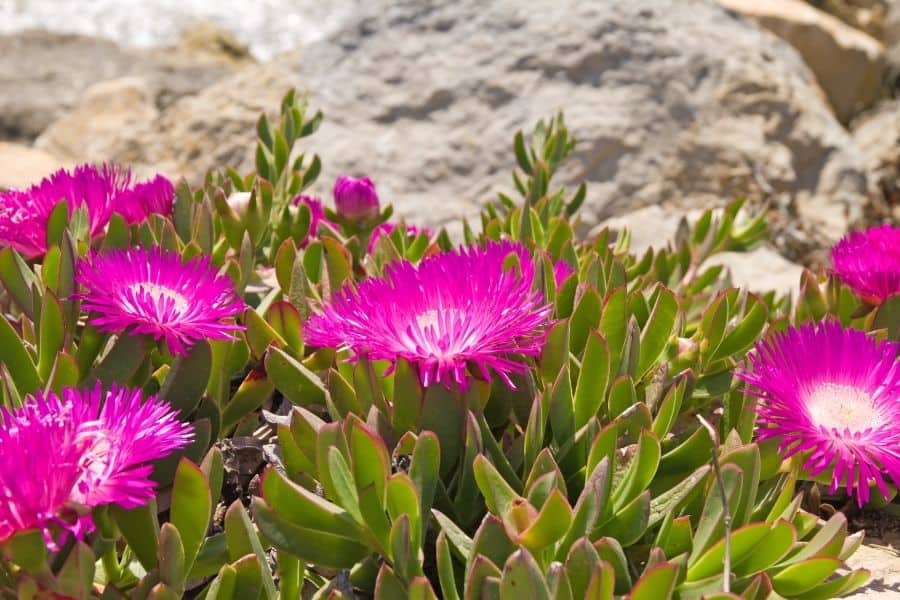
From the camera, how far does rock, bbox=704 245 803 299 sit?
2.47 meters

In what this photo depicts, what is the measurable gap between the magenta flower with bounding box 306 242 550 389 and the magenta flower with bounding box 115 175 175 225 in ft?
2.00

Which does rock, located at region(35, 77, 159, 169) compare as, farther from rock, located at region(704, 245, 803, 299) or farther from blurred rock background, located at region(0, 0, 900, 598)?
rock, located at region(704, 245, 803, 299)

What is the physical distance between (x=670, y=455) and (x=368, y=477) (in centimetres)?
36

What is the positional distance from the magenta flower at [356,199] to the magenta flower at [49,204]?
0.40 meters

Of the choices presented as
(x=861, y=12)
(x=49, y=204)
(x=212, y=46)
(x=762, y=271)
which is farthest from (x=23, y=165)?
(x=861, y=12)

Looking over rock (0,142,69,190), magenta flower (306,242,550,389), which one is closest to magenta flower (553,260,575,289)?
magenta flower (306,242,550,389)

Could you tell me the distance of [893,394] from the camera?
114cm

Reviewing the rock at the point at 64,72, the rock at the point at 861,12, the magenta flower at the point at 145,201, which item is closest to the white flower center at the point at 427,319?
the magenta flower at the point at 145,201

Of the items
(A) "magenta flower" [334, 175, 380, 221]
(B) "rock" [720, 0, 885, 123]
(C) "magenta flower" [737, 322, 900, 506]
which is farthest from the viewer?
(B) "rock" [720, 0, 885, 123]

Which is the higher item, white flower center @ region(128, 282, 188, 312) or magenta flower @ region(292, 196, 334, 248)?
white flower center @ region(128, 282, 188, 312)

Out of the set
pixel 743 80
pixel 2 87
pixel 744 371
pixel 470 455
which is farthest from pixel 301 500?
pixel 2 87

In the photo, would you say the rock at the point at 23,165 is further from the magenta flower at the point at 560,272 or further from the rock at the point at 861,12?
the rock at the point at 861,12

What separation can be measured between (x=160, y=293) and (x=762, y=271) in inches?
70.7

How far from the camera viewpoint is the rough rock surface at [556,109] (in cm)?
290
